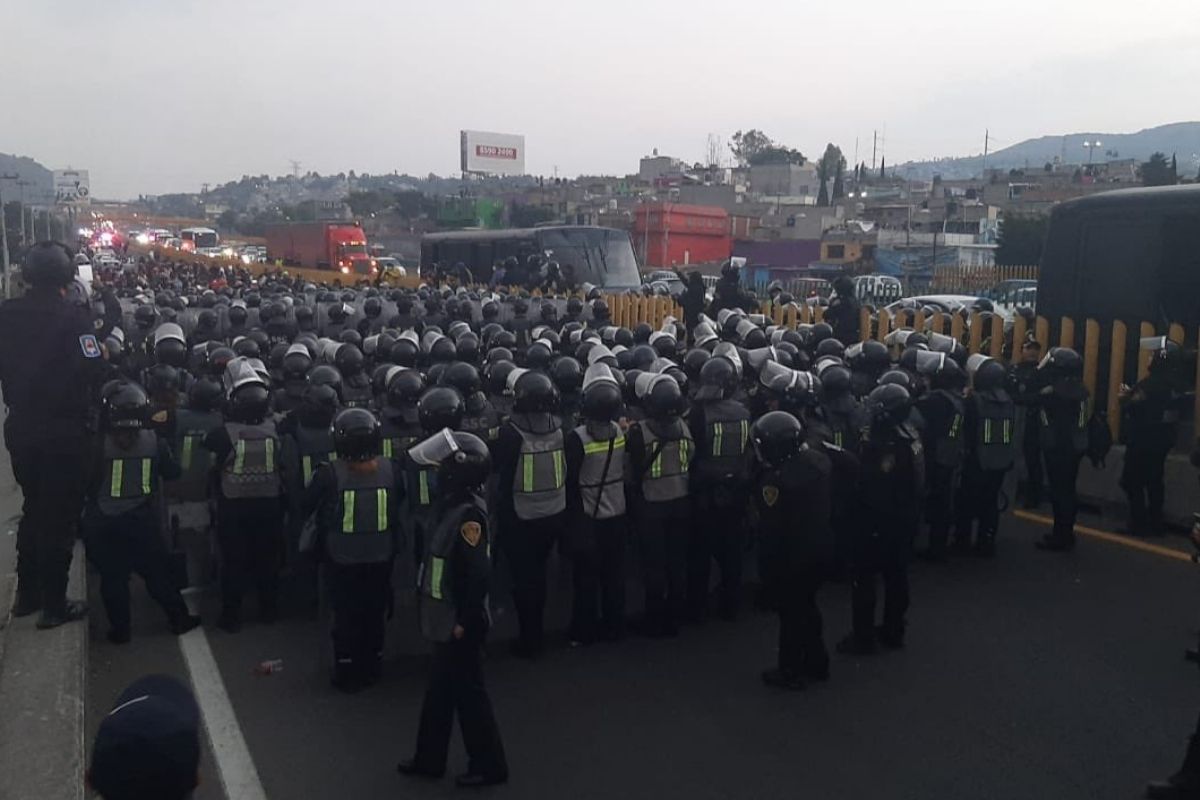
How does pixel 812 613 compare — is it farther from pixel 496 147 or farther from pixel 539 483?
pixel 496 147

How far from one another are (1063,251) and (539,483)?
25.4 feet

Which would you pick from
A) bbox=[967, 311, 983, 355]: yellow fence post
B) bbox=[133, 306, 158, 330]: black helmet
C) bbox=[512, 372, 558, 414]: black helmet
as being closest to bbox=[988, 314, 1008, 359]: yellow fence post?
bbox=[967, 311, 983, 355]: yellow fence post

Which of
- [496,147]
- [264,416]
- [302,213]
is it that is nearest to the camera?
[264,416]

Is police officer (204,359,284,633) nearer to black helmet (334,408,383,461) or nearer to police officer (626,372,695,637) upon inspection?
black helmet (334,408,383,461)

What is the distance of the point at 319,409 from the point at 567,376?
2044mm

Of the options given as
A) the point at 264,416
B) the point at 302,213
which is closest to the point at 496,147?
the point at 302,213

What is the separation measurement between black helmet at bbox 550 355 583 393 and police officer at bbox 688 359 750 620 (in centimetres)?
122

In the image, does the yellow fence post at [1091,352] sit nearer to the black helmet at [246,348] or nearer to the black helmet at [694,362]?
the black helmet at [694,362]

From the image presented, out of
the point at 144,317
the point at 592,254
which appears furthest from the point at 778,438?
the point at 592,254

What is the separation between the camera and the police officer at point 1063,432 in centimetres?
857

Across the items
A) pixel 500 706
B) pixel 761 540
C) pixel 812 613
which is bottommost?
pixel 500 706

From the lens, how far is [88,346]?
6.45 metres

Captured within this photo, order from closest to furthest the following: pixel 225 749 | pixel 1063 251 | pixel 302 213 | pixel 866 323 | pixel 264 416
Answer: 1. pixel 225 749
2. pixel 264 416
3. pixel 1063 251
4. pixel 866 323
5. pixel 302 213

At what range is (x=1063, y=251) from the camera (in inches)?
452
